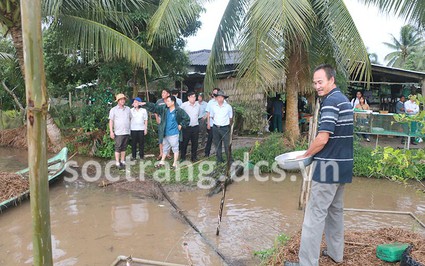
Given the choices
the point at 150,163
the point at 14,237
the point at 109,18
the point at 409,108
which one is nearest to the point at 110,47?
the point at 109,18

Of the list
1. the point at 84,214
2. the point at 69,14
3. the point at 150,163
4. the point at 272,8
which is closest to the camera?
the point at 84,214

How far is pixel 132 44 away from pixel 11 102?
10361 mm

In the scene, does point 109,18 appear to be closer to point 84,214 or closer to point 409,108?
point 84,214

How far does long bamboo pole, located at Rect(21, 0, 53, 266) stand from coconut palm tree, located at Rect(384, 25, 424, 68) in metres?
A: 34.5

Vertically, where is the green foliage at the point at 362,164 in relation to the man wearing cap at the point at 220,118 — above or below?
below

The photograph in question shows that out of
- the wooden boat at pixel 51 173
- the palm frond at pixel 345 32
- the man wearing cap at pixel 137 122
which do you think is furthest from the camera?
the man wearing cap at pixel 137 122

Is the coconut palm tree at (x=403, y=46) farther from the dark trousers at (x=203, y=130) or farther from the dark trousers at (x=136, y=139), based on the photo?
the dark trousers at (x=136, y=139)

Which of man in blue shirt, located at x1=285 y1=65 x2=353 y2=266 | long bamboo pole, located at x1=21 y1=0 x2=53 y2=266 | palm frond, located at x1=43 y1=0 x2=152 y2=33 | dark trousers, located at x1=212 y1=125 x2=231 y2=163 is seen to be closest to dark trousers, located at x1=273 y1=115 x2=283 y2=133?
dark trousers, located at x1=212 y1=125 x2=231 y2=163

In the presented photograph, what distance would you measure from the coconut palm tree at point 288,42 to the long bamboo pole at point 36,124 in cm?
537

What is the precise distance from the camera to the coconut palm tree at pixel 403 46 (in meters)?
32.0

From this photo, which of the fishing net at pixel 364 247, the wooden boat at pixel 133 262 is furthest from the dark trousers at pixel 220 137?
the wooden boat at pixel 133 262

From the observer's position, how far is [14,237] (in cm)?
511

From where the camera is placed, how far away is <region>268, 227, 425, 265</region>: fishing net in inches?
145

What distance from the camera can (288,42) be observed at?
8867 mm
